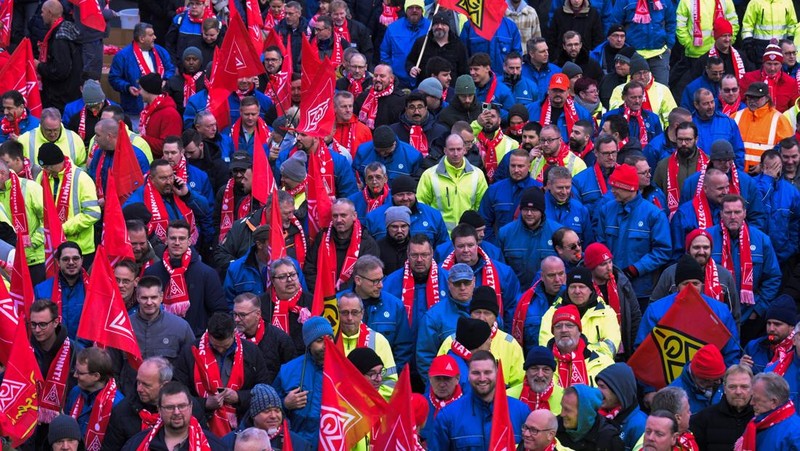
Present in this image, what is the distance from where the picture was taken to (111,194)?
13.7m

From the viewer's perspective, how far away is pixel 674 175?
51.0 feet

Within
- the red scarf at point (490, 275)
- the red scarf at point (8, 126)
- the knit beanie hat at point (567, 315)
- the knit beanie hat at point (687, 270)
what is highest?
the knit beanie hat at point (567, 315)

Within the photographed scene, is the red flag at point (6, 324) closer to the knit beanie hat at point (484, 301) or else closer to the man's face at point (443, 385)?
the man's face at point (443, 385)

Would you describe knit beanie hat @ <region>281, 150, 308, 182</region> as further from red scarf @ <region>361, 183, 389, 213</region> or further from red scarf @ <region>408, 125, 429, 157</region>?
red scarf @ <region>408, 125, 429, 157</region>

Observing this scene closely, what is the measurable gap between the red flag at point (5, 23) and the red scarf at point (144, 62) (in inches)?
60.4

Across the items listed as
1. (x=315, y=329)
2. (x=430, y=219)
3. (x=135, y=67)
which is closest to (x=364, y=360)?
(x=315, y=329)

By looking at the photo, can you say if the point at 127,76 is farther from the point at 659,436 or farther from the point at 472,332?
the point at 659,436

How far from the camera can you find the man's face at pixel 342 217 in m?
14.0

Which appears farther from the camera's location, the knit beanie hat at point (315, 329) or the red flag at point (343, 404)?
the knit beanie hat at point (315, 329)

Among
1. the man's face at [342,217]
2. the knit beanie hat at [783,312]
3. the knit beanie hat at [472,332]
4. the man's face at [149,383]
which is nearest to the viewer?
the man's face at [149,383]

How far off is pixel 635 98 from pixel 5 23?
6755mm

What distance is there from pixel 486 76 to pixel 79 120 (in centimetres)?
394

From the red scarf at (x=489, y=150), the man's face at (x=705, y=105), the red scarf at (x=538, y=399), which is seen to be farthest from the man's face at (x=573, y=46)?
the red scarf at (x=538, y=399)

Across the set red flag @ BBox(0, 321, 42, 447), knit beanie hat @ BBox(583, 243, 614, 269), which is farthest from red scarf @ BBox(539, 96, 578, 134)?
red flag @ BBox(0, 321, 42, 447)
